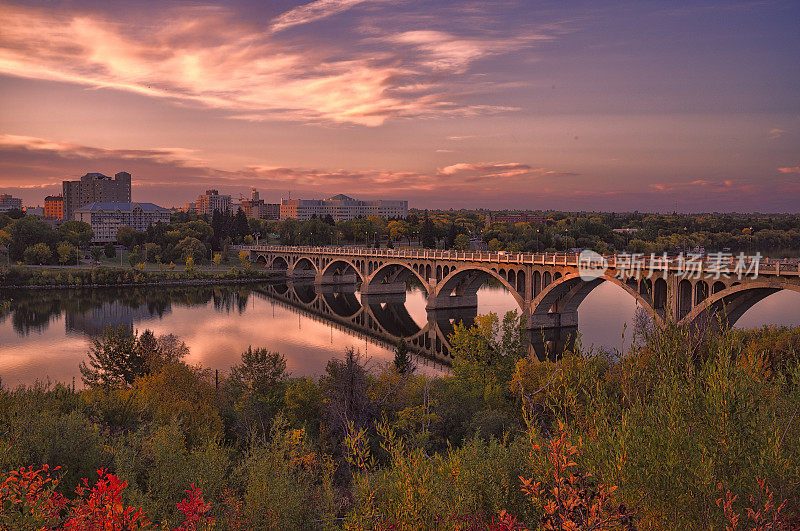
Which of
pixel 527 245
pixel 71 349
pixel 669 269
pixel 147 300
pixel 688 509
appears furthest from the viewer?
pixel 527 245

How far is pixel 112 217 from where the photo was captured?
18575 centimetres

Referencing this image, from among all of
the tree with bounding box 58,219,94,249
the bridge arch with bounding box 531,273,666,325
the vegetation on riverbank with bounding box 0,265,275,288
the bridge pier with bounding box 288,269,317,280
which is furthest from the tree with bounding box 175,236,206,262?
the bridge arch with bounding box 531,273,666,325

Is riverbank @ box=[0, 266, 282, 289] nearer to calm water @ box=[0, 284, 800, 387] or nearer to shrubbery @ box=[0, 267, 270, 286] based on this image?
shrubbery @ box=[0, 267, 270, 286]

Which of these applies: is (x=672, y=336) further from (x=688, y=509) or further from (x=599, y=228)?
(x=599, y=228)

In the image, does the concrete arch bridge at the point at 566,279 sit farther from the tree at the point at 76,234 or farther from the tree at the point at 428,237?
the tree at the point at 76,234

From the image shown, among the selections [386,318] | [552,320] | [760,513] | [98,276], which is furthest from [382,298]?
[760,513]

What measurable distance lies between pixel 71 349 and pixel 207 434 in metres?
38.4

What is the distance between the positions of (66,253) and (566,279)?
10273cm

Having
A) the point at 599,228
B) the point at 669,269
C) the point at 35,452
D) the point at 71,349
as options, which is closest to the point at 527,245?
the point at 599,228

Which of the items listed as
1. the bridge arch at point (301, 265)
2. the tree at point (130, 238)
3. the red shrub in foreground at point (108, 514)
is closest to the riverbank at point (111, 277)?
the bridge arch at point (301, 265)

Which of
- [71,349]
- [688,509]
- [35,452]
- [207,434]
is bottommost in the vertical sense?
[71,349]

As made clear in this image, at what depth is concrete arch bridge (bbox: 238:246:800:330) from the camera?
39500 millimetres

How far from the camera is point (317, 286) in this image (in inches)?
4102

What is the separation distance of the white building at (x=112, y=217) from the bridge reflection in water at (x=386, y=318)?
297ft
